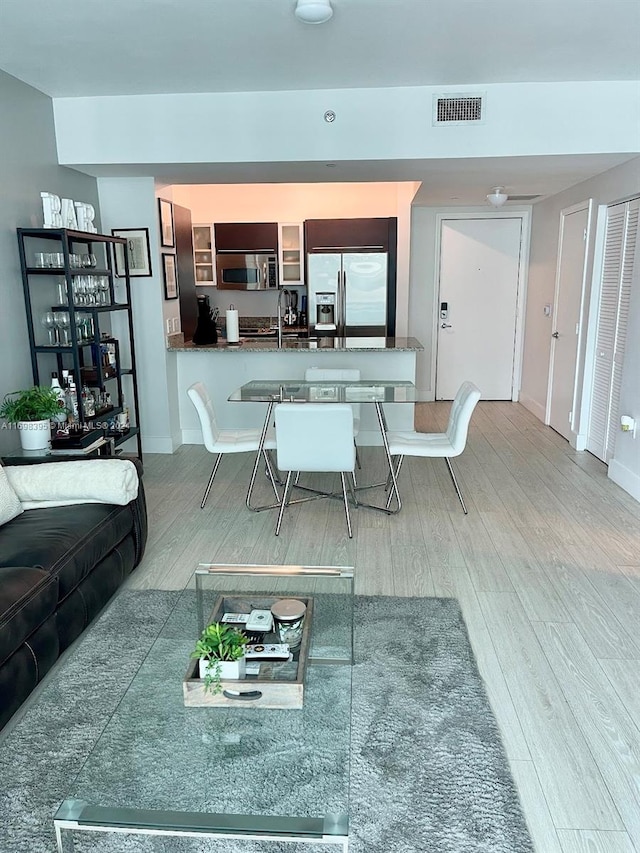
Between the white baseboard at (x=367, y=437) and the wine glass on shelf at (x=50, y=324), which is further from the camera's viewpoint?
the white baseboard at (x=367, y=437)

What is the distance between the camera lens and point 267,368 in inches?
209

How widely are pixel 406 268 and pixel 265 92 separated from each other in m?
3.15

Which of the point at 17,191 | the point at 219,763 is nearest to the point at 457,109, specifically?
the point at 17,191

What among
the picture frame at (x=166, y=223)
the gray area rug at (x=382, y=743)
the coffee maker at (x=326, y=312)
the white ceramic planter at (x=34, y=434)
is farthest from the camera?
the coffee maker at (x=326, y=312)

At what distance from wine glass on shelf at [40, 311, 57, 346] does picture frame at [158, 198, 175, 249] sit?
4.63 feet

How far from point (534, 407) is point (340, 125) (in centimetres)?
378

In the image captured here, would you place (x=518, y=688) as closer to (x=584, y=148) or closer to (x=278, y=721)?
(x=278, y=721)

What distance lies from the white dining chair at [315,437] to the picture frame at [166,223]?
2.43 metres

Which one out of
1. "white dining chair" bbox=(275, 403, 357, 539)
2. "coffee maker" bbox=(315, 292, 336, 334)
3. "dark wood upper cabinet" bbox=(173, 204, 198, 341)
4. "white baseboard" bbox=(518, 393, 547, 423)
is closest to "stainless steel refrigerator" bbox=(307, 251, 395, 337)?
"coffee maker" bbox=(315, 292, 336, 334)

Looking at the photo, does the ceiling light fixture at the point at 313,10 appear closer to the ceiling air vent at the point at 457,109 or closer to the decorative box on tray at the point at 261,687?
the ceiling air vent at the point at 457,109

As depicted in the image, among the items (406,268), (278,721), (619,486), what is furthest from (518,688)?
(406,268)

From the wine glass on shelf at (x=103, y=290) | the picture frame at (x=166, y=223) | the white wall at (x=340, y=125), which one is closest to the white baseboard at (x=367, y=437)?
the wine glass on shelf at (x=103, y=290)

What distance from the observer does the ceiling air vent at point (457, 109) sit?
12.4ft

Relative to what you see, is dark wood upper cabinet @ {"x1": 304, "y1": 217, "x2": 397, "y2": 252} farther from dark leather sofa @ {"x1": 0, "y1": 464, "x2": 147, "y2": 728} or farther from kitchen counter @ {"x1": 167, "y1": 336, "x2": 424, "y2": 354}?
dark leather sofa @ {"x1": 0, "y1": 464, "x2": 147, "y2": 728}
